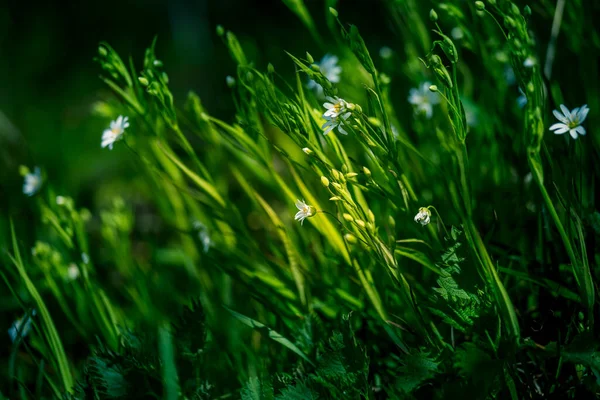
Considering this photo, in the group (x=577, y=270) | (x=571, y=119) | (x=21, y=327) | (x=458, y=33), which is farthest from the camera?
(x=458, y=33)

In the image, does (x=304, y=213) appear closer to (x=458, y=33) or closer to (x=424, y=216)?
(x=424, y=216)

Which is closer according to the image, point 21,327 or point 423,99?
point 21,327

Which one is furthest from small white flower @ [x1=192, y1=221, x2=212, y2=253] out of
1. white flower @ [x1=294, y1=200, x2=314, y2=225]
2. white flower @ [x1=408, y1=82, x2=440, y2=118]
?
white flower @ [x1=408, y1=82, x2=440, y2=118]

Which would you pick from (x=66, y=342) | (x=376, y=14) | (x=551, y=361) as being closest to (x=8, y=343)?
(x=66, y=342)

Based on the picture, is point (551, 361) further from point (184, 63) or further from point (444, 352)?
point (184, 63)

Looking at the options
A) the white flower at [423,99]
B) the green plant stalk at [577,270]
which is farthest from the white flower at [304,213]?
the white flower at [423,99]

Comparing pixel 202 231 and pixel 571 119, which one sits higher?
pixel 571 119

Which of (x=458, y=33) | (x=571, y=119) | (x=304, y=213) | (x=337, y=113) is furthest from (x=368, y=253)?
(x=458, y=33)


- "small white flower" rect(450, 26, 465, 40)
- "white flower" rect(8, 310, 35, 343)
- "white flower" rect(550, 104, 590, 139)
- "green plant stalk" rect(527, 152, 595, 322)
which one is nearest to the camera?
"green plant stalk" rect(527, 152, 595, 322)

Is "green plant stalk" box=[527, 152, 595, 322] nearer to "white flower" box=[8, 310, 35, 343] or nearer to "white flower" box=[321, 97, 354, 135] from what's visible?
"white flower" box=[321, 97, 354, 135]

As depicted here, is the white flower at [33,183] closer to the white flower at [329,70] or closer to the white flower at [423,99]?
the white flower at [329,70]
